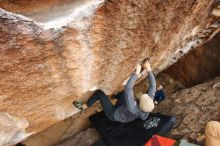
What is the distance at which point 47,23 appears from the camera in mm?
3691

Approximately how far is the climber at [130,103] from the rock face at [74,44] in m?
0.18

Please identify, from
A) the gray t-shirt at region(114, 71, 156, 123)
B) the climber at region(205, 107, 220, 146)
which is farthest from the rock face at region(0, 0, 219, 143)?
the climber at region(205, 107, 220, 146)

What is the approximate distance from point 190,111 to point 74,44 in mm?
2994

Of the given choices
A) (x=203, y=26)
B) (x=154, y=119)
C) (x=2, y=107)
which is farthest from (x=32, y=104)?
(x=203, y=26)

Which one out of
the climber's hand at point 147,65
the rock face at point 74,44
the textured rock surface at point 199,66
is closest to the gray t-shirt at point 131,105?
the climber's hand at point 147,65

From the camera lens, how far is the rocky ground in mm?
5848

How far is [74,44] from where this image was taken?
13.6 ft

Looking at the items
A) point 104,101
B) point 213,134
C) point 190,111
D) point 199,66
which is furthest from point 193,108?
point 104,101

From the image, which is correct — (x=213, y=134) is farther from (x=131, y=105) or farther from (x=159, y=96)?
(x=159, y=96)

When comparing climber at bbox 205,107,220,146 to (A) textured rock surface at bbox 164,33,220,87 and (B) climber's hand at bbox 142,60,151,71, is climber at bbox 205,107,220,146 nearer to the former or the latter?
(B) climber's hand at bbox 142,60,151,71

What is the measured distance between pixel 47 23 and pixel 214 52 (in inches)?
173

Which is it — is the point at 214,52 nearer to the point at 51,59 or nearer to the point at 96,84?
the point at 96,84

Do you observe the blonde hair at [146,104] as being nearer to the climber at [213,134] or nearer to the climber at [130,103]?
the climber at [130,103]

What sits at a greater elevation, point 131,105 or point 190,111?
point 131,105
